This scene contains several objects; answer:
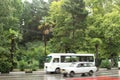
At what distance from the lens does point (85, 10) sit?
162 ft

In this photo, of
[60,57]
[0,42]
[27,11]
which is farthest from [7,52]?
[27,11]

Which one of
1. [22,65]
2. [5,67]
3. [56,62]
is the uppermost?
[56,62]

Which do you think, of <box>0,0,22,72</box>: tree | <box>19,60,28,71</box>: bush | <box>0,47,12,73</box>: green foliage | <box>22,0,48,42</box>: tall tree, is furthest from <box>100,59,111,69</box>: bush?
A: <box>22,0,48,42</box>: tall tree

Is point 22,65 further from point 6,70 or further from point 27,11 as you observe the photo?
point 27,11

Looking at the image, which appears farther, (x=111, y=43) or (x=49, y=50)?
(x=49, y=50)

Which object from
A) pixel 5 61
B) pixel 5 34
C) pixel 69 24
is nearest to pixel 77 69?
pixel 5 61

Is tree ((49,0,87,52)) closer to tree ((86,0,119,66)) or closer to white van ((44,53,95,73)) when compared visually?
tree ((86,0,119,66))

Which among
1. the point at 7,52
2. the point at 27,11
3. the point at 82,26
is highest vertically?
the point at 27,11

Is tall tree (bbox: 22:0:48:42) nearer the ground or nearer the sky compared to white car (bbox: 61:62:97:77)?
nearer the sky

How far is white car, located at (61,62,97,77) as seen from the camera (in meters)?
32.8

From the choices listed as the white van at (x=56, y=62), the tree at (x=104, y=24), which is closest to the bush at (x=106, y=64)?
the tree at (x=104, y=24)

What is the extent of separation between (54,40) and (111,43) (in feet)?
33.6

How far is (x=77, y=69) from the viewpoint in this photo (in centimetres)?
3338

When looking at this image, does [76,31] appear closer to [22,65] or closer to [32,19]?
[22,65]
